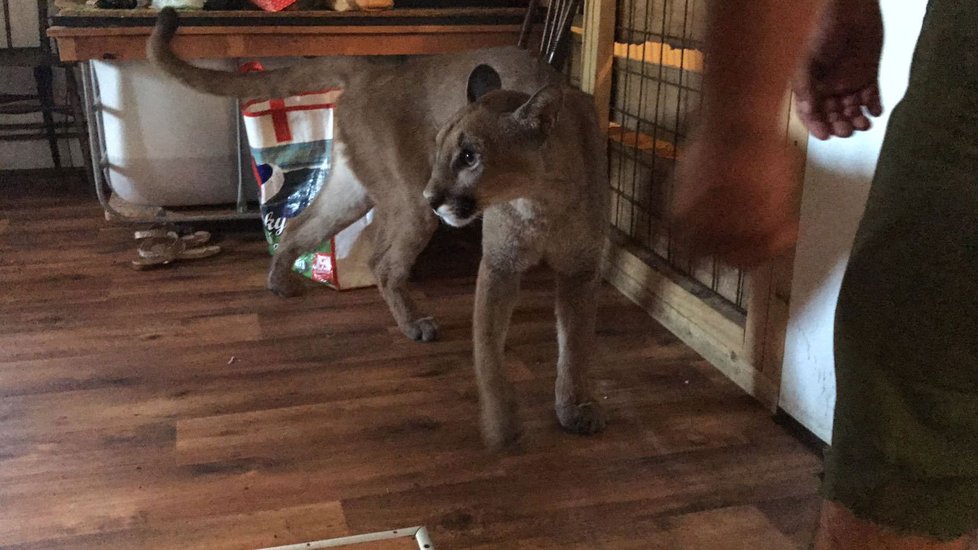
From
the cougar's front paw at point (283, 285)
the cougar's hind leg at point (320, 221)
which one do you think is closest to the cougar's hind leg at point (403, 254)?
the cougar's hind leg at point (320, 221)

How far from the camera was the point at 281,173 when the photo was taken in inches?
105

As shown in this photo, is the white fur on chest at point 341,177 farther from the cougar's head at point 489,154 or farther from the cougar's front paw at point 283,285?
the cougar's head at point 489,154

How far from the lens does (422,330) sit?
2.23m

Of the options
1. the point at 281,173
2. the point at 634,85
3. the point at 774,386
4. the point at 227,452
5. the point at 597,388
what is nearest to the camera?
the point at 227,452

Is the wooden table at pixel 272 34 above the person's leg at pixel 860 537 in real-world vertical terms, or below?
above

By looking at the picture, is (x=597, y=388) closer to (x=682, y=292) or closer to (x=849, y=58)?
(x=682, y=292)

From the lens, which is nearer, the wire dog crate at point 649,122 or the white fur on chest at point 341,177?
the wire dog crate at point 649,122

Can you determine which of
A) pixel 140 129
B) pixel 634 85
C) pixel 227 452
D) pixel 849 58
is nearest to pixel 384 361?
pixel 227 452

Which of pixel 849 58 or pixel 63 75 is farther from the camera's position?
pixel 63 75

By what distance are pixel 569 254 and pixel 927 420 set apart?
111 centimetres

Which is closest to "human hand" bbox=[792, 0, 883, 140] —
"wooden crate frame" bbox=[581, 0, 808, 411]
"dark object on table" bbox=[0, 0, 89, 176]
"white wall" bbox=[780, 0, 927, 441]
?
"wooden crate frame" bbox=[581, 0, 808, 411]

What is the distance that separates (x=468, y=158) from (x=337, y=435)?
648mm

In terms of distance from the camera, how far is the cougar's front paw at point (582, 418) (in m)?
1.77

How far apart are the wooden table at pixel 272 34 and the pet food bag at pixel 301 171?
0.11 meters
